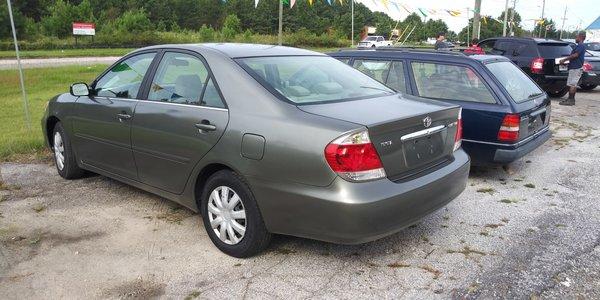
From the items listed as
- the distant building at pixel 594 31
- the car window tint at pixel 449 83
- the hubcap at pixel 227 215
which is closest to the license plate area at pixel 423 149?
the hubcap at pixel 227 215

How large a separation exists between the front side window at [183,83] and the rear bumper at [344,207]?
2.89 feet

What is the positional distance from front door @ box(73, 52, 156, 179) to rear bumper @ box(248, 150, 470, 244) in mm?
1670

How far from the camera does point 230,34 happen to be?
48594 millimetres

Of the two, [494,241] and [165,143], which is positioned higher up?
[165,143]

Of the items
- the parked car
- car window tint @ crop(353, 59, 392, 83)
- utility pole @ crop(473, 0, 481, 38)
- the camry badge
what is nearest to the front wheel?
utility pole @ crop(473, 0, 481, 38)

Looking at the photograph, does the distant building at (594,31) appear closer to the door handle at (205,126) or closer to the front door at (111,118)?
the front door at (111,118)

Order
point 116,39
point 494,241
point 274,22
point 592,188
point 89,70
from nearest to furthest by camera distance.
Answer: point 494,241
point 592,188
point 89,70
point 116,39
point 274,22

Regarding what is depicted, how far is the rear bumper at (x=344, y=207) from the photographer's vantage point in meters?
3.13

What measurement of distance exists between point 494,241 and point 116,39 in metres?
48.5

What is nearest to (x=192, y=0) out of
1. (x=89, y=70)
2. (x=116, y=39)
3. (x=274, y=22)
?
(x=274, y=22)

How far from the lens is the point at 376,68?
663cm

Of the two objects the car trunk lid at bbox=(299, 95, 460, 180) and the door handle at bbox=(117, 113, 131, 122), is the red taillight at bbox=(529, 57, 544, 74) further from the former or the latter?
the door handle at bbox=(117, 113, 131, 122)

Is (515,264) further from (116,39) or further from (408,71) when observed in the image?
(116,39)

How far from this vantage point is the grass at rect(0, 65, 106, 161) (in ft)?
23.2
